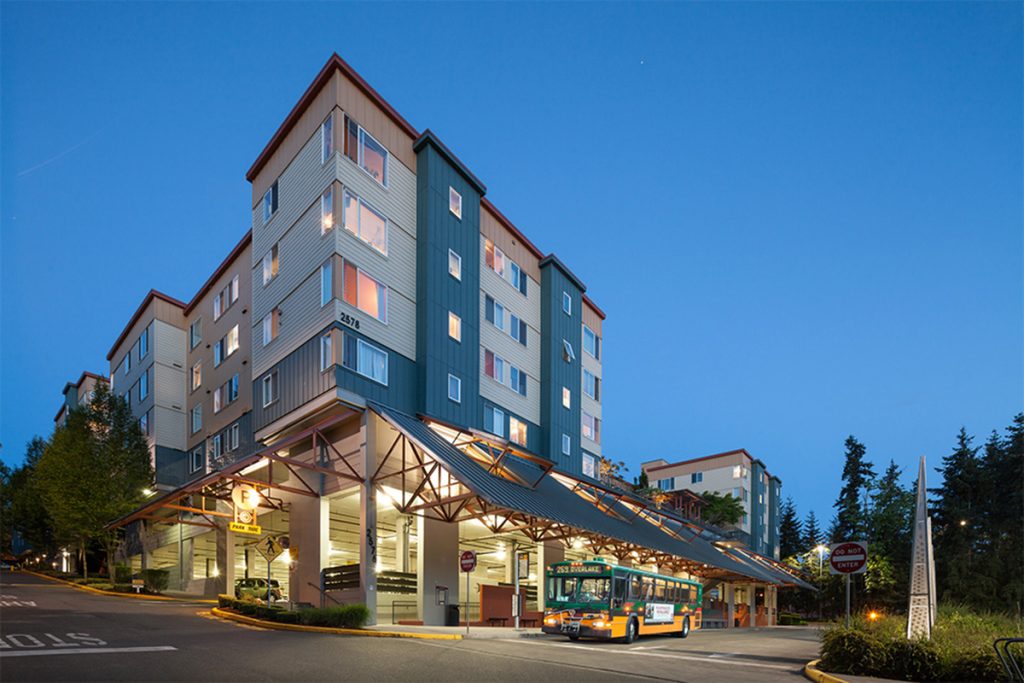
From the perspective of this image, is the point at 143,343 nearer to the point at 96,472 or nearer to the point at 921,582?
the point at 96,472

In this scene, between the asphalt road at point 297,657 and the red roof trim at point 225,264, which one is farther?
the red roof trim at point 225,264

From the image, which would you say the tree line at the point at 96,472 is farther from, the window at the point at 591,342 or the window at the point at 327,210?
the window at the point at 591,342

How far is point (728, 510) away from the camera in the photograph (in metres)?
78.1

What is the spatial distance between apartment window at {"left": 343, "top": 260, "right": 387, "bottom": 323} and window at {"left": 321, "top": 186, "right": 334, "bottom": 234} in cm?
171

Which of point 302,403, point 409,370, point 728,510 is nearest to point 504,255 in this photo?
point 409,370

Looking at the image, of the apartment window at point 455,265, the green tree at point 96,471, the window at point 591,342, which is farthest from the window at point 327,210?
the window at point 591,342

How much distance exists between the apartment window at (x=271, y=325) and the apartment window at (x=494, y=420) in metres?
A: 10.8

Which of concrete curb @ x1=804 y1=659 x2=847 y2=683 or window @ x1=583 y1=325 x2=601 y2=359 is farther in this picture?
window @ x1=583 y1=325 x2=601 y2=359

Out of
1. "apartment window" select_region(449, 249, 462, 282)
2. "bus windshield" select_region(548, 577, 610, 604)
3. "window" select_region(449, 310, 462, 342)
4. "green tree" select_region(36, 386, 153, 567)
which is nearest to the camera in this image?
"bus windshield" select_region(548, 577, 610, 604)

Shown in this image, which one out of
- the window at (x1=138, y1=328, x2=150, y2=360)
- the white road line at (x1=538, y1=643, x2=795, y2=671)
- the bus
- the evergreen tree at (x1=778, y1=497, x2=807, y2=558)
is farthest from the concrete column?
the evergreen tree at (x1=778, y1=497, x2=807, y2=558)

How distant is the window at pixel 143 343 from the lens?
55.1 meters

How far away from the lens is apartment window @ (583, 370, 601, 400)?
51.8 meters

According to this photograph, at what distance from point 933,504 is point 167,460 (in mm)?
64594

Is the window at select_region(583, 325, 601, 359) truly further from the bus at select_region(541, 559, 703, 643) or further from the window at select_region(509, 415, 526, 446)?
the bus at select_region(541, 559, 703, 643)
